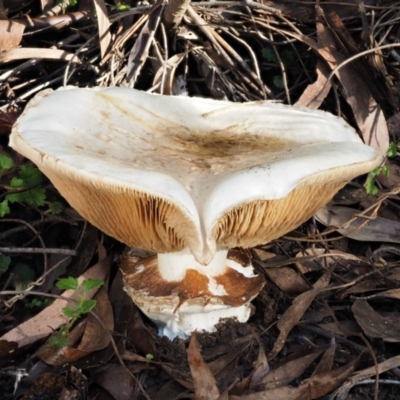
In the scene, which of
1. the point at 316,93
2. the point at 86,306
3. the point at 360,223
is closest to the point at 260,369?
the point at 86,306

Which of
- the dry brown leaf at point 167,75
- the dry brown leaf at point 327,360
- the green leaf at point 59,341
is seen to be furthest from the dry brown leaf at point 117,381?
the dry brown leaf at point 167,75

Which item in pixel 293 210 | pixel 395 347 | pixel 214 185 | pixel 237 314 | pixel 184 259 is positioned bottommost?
pixel 395 347

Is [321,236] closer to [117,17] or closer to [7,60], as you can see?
[117,17]

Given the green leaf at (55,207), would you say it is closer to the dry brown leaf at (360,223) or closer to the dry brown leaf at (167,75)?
the dry brown leaf at (167,75)

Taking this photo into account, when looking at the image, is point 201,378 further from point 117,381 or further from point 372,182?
point 372,182

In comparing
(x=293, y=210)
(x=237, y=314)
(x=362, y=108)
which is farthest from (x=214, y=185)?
(x=362, y=108)

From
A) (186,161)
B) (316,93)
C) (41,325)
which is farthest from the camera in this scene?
(316,93)
